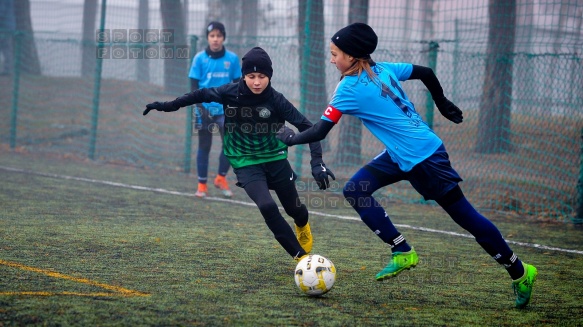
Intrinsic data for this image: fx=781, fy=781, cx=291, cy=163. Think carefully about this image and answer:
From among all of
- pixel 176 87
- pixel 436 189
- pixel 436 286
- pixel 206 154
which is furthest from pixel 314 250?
pixel 176 87

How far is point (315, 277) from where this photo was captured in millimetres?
4883

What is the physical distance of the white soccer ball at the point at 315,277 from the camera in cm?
489

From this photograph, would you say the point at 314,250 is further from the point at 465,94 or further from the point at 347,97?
the point at 465,94

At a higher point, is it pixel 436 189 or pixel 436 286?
pixel 436 189

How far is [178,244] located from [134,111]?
467 inches

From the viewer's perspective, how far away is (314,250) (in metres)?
6.75

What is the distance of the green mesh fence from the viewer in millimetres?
11273

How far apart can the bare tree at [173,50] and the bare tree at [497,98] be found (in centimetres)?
509

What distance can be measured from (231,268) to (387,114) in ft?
5.46

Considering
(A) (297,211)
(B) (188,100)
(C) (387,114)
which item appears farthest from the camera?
(A) (297,211)

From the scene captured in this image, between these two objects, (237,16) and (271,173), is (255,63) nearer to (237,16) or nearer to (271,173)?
(271,173)

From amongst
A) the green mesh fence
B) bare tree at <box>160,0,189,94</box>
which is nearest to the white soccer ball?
the green mesh fence

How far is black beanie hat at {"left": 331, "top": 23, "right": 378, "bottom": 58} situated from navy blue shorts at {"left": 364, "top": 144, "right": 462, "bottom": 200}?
2.56 ft

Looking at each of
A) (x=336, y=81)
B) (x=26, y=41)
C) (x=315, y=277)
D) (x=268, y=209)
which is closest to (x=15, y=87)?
(x=26, y=41)
